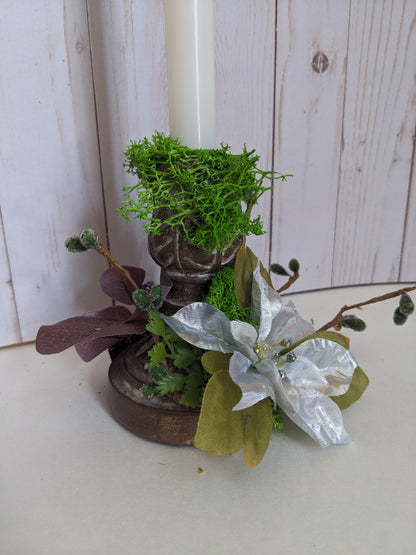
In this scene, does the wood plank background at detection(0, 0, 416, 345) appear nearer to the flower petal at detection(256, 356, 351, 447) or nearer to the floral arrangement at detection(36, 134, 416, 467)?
the floral arrangement at detection(36, 134, 416, 467)

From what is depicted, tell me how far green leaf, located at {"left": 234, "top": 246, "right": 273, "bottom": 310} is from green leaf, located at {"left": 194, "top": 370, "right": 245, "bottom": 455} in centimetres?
7

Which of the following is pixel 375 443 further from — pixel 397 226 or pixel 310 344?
pixel 397 226

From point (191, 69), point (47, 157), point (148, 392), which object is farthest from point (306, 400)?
point (47, 157)

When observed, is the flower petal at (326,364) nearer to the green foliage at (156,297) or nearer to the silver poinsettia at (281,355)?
the silver poinsettia at (281,355)

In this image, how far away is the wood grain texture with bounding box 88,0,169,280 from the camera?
1.72 feet

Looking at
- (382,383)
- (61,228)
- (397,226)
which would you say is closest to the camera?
(382,383)

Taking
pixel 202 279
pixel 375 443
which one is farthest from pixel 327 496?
pixel 202 279

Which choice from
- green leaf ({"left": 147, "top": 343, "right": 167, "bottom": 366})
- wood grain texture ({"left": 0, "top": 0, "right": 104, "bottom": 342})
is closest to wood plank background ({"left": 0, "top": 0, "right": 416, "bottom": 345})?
wood grain texture ({"left": 0, "top": 0, "right": 104, "bottom": 342})

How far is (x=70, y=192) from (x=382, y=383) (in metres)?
0.39

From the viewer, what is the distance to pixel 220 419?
0.33 metres

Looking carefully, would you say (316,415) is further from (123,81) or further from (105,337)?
(123,81)

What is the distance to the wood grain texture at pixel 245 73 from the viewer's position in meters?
0.58

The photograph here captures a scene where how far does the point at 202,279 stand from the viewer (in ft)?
1.24

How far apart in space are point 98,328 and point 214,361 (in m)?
0.11
